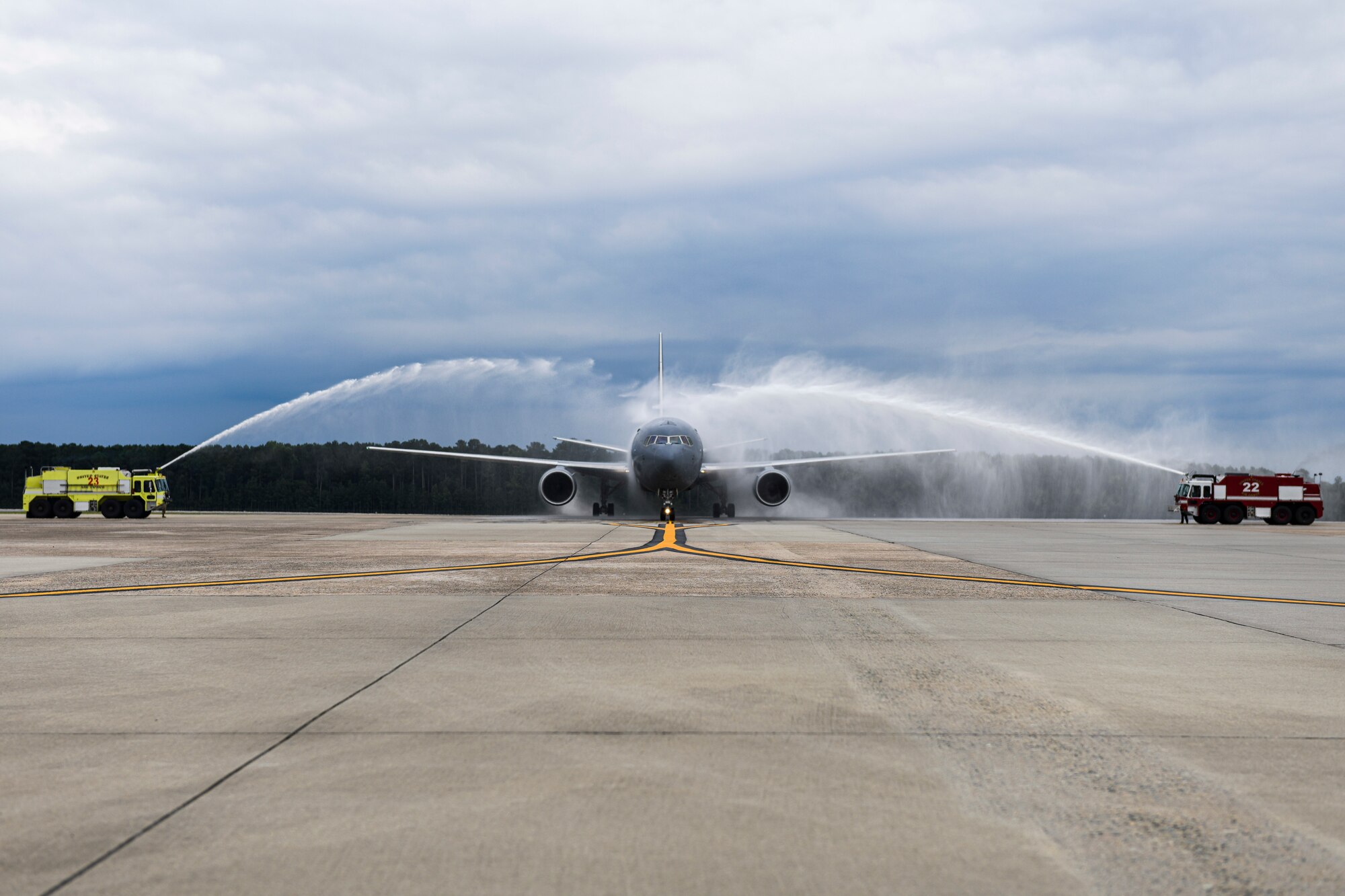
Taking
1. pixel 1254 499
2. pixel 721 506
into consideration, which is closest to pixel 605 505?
pixel 721 506

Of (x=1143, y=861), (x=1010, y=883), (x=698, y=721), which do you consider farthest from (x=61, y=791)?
(x=1143, y=861)

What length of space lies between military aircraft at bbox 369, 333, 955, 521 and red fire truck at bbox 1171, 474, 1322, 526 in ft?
35.6

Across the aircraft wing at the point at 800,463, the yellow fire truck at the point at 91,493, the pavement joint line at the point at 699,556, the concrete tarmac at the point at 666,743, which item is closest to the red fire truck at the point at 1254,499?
the aircraft wing at the point at 800,463

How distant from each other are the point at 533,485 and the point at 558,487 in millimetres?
49059

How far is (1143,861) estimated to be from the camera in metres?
4.05

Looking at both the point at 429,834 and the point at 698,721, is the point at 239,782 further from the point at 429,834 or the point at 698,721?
the point at 698,721

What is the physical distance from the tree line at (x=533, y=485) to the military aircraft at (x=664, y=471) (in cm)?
232

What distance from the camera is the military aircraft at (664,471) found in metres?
36.9

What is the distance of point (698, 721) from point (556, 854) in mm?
2331

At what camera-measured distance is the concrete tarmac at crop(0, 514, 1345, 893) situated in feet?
13.1

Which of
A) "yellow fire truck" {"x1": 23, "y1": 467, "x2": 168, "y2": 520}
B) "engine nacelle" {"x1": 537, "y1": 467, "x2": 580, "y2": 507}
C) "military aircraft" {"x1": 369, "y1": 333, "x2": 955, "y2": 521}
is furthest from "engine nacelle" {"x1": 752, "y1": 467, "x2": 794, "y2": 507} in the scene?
"yellow fire truck" {"x1": 23, "y1": 467, "x2": 168, "y2": 520}

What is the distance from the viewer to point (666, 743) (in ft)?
18.8

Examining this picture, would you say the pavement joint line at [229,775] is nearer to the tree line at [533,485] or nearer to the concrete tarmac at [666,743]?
the concrete tarmac at [666,743]

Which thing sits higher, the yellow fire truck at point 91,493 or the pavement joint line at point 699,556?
the yellow fire truck at point 91,493
